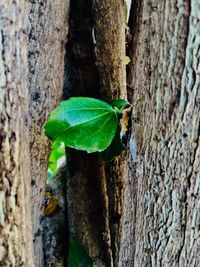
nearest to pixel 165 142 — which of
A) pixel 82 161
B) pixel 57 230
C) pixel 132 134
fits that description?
pixel 132 134

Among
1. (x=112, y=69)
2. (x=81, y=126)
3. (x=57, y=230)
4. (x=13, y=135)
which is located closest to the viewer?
(x=13, y=135)

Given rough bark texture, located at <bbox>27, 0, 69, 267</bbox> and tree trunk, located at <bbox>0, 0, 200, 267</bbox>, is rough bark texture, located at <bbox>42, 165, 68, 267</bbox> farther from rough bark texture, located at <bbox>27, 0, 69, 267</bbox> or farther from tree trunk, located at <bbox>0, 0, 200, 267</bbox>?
rough bark texture, located at <bbox>27, 0, 69, 267</bbox>

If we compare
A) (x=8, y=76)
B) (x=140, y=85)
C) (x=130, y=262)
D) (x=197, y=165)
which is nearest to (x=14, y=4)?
(x=8, y=76)

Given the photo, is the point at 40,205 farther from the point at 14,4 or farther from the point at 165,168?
the point at 14,4

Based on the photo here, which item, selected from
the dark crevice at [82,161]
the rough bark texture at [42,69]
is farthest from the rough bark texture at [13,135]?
the dark crevice at [82,161]

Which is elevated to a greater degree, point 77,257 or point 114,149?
point 114,149

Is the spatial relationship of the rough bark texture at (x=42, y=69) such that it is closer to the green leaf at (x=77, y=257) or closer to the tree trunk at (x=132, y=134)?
the tree trunk at (x=132, y=134)

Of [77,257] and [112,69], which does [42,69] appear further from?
[77,257]
